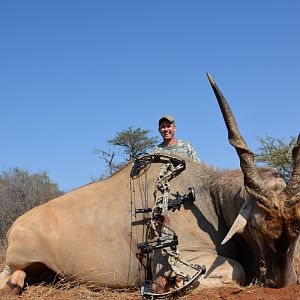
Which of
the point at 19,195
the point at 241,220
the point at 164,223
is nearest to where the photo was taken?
the point at 241,220

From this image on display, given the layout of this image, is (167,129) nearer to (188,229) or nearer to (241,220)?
(188,229)

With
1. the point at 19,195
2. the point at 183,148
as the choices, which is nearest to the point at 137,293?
the point at 183,148

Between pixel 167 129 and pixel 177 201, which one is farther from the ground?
pixel 167 129

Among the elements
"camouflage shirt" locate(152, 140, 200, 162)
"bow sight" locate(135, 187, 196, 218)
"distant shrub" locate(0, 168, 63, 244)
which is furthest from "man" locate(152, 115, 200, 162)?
"distant shrub" locate(0, 168, 63, 244)

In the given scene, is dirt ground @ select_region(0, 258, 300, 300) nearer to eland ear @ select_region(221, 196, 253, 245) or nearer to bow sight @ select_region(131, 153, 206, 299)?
bow sight @ select_region(131, 153, 206, 299)

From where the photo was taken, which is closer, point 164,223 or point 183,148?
point 164,223

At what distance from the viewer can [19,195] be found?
39.0 feet

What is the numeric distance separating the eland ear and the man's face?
8.28 feet

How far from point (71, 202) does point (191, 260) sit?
1.65 metres

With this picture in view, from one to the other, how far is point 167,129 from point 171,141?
0.60 ft

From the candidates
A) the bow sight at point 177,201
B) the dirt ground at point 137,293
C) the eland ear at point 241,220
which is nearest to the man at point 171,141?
the bow sight at point 177,201

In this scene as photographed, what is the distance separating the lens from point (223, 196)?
4871mm

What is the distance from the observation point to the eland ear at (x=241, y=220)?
165 inches

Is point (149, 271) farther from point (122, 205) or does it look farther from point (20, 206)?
point (20, 206)
